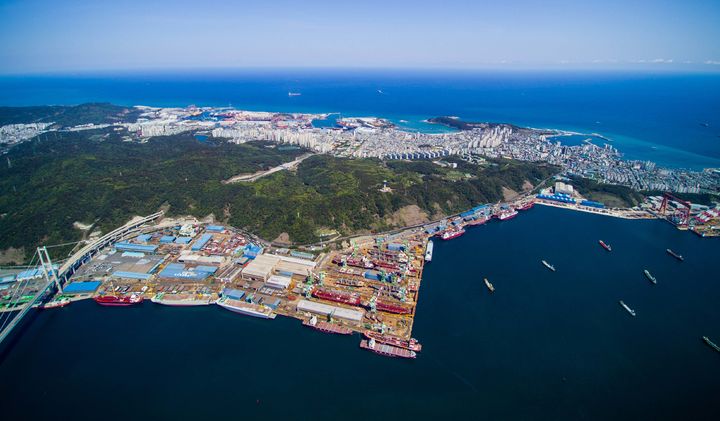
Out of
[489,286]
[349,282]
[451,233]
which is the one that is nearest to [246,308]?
[349,282]

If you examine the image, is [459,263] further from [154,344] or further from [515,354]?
[154,344]

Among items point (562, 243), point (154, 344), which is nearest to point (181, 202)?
point (154, 344)

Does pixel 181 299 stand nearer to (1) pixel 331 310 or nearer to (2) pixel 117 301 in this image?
(2) pixel 117 301

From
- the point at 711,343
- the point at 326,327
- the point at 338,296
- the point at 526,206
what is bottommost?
the point at 711,343

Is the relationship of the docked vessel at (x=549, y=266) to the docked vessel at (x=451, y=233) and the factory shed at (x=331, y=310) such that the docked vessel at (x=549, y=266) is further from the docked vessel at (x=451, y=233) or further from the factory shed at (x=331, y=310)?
the factory shed at (x=331, y=310)

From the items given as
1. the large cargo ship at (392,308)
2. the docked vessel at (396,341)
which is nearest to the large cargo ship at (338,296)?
the large cargo ship at (392,308)

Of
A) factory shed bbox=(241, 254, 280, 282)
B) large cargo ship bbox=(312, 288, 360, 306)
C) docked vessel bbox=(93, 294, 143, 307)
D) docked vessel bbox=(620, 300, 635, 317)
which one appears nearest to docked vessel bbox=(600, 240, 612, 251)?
docked vessel bbox=(620, 300, 635, 317)
